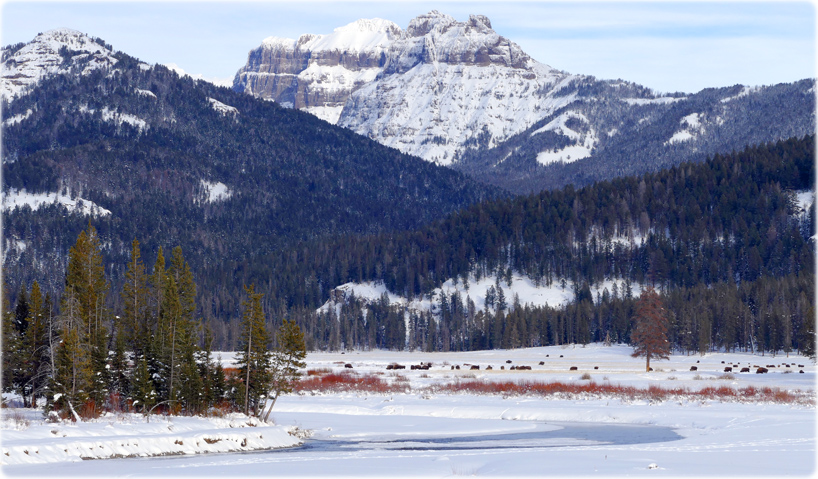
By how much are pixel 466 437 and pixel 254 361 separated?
1563 centimetres

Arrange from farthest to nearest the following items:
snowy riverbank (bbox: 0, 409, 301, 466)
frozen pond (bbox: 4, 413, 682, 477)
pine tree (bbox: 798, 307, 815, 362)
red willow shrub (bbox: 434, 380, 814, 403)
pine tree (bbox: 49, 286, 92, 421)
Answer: pine tree (bbox: 798, 307, 815, 362) < red willow shrub (bbox: 434, 380, 814, 403) < pine tree (bbox: 49, 286, 92, 421) < snowy riverbank (bbox: 0, 409, 301, 466) < frozen pond (bbox: 4, 413, 682, 477)

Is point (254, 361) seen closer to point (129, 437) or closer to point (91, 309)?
point (129, 437)

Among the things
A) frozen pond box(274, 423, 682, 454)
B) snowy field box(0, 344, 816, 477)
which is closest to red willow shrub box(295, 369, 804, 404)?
snowy field box(0, 344, 816, 477)

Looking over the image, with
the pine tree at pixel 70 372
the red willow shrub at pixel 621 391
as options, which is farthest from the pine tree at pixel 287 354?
the red willow shrub at pixel 621 391

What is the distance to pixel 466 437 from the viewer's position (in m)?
58.9

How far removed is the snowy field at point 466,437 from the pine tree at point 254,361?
3.10m

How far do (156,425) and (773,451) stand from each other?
33.9 meters

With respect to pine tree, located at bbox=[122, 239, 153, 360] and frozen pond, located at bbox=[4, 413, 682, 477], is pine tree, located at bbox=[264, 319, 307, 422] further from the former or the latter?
pine tree, located at bbox=[122, 239, 153, 360]

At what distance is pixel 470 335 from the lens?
7864 inches

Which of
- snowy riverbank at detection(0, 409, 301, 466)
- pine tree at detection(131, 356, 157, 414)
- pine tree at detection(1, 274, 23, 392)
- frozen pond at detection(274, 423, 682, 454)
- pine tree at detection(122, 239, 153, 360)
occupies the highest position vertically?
pine tree at detection(122, 239, 153, 360)

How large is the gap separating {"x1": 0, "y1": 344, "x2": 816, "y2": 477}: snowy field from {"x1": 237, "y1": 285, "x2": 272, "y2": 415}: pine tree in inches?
122

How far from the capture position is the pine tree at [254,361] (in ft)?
209

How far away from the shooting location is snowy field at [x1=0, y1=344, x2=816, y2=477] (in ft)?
141

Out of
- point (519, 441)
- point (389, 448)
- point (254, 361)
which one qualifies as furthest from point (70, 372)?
point (519, 441)
